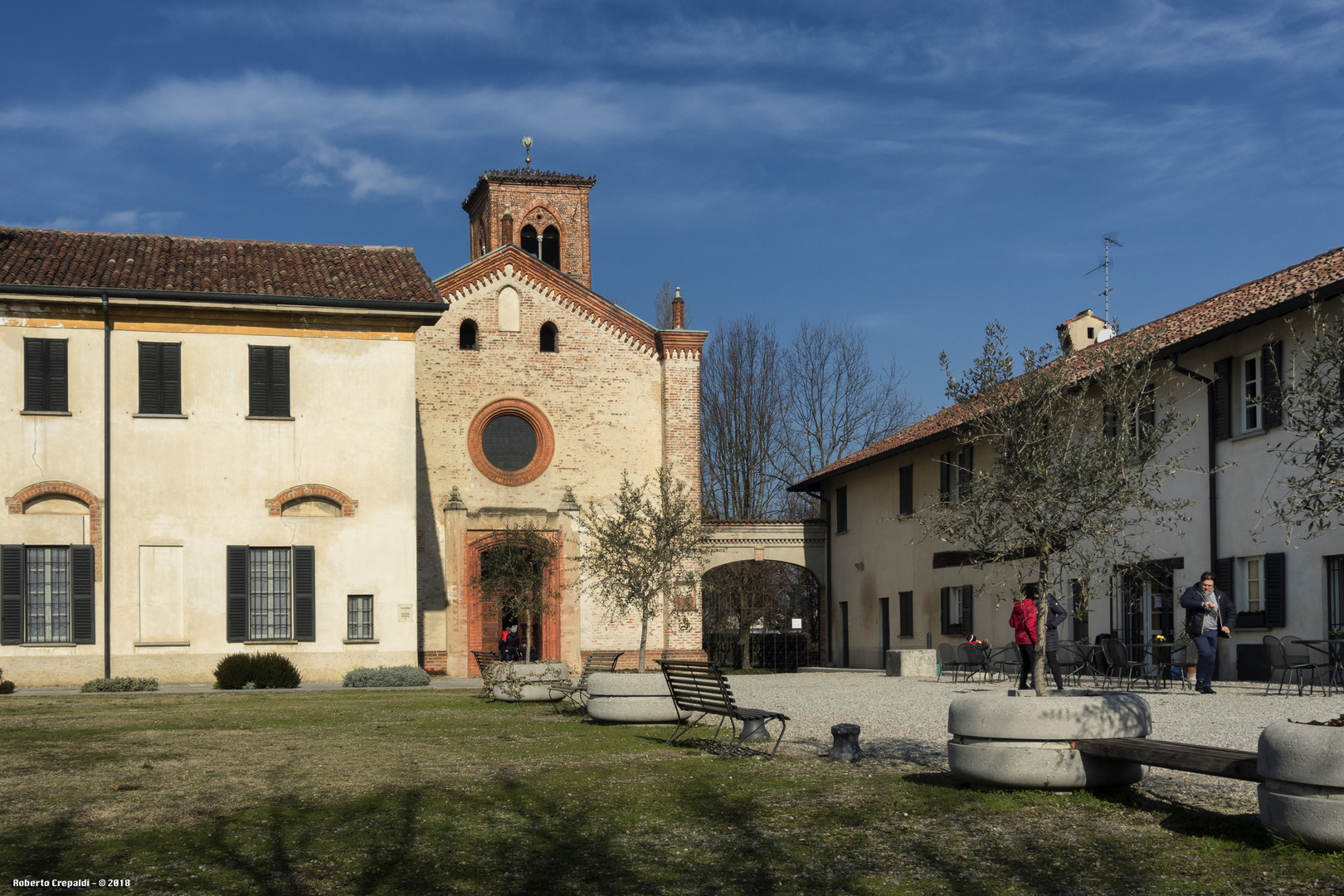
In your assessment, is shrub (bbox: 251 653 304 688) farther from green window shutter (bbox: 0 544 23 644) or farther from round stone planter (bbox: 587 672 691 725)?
round stone planter (bbox: 587 672 691 725)

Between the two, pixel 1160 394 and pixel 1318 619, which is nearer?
pixel 1318 619

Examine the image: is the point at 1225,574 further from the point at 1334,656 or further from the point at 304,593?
the point at 304,593

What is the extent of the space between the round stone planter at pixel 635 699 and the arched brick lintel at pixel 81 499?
1327cm

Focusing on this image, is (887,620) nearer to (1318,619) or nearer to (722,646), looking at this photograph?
(722,646)

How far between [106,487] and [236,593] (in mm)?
2968

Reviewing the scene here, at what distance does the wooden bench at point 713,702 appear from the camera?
10938 millimetres

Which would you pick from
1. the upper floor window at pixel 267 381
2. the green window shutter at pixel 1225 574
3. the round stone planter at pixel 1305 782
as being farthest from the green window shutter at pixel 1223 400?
the upper floor window at pixel 267 381

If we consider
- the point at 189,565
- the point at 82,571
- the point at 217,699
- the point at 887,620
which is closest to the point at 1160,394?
the point at 887,620

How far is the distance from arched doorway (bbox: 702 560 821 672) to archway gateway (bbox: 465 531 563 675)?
918cm

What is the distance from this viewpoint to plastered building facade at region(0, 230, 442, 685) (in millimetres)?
23016

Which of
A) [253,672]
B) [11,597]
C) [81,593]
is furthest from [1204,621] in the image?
[11,597]

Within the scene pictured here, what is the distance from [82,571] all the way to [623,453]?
40.8 feet

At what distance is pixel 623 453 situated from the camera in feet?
102

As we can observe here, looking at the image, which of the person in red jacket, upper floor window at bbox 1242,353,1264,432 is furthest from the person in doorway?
upper floor window at bbox 1242,353,1264,432
